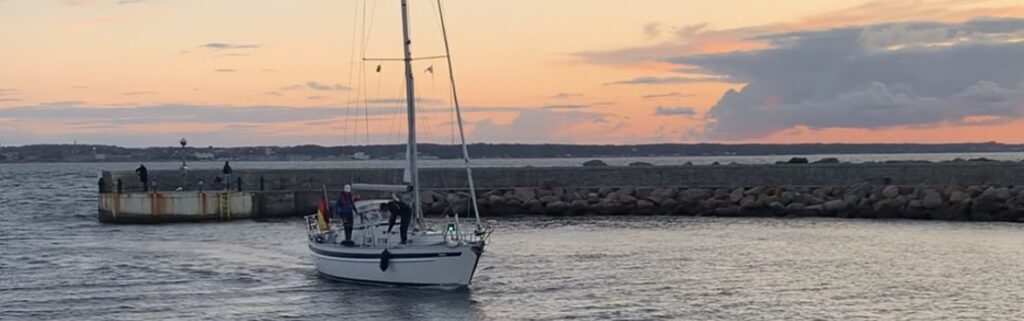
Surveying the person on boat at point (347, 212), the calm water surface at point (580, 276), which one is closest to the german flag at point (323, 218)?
the calm water surface at point (580, 276)

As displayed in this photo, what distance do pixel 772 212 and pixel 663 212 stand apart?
385cm

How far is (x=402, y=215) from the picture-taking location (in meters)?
25.1

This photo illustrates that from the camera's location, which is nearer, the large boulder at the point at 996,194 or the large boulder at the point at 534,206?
the large boulder at the point at 996,194

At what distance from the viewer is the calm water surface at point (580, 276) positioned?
23.4m

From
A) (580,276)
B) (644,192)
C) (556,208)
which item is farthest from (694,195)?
(580,276)

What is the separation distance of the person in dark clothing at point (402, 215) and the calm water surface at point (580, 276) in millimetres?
1110

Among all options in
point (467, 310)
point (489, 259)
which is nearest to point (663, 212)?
point (489, 259)

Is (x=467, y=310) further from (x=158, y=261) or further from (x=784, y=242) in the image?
(x=784, y=242)

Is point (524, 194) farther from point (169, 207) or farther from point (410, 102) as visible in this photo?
point (410, 102)

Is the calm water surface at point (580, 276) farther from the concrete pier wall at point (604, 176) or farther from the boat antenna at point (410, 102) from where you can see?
the concrete pier wall at point (604, 176)

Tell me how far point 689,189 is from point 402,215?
82.4 ft

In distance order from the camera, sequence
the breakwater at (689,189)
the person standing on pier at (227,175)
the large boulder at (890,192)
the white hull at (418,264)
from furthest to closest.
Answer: the person standing on pier at (227,175) < the large boulder at (890,192) < the breakwater at (689,189) < the white hull at (418,264)

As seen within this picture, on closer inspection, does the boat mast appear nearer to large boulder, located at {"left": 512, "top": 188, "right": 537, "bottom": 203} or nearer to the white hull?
the white hull

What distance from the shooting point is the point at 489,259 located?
3127 cm
